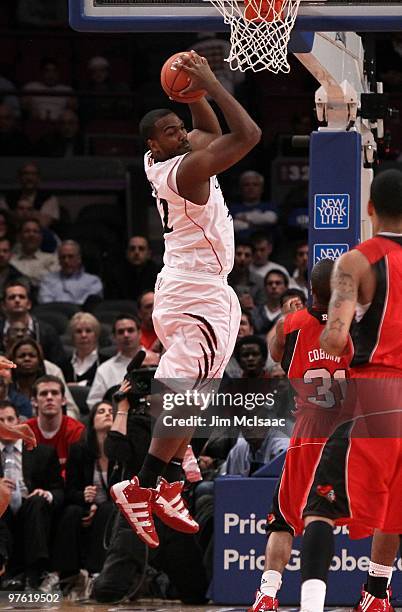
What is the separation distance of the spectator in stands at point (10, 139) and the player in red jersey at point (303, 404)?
347 inches

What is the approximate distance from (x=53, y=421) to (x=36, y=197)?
220 inches

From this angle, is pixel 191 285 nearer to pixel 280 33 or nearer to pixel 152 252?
pixel 280 33

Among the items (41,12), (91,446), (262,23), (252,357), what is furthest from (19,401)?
(41,12)

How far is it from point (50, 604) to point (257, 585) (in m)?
1.44

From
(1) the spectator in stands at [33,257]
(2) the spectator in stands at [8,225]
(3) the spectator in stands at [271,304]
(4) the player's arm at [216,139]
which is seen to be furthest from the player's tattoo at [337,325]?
(2) the spectator in stands at [8,225]

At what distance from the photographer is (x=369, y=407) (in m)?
6.62

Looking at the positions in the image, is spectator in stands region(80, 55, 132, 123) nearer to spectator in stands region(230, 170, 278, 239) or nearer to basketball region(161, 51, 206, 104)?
spectator in stands region(230, 170, 278, 239)

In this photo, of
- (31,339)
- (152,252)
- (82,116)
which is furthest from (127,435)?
(82,116)

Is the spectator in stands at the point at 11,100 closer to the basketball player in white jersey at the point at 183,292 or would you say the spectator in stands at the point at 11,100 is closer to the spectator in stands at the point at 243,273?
the spectator in stands at the point at 243,273

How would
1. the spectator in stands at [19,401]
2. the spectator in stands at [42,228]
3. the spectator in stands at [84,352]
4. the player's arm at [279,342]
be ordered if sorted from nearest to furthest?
the player's arm at [279,342] < the spectator in stands at [19,401] < the spectator in stands at [84,352] < the spectator in stands at [42,228]

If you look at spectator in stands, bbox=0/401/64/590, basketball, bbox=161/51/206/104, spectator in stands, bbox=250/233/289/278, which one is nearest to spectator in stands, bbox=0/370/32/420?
spectator in stands, bbox=0/401/64/590

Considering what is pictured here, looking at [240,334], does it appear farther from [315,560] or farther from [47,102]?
[47,102]

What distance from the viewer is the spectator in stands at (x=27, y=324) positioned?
12.2 meters

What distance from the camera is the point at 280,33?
7.18 metres
